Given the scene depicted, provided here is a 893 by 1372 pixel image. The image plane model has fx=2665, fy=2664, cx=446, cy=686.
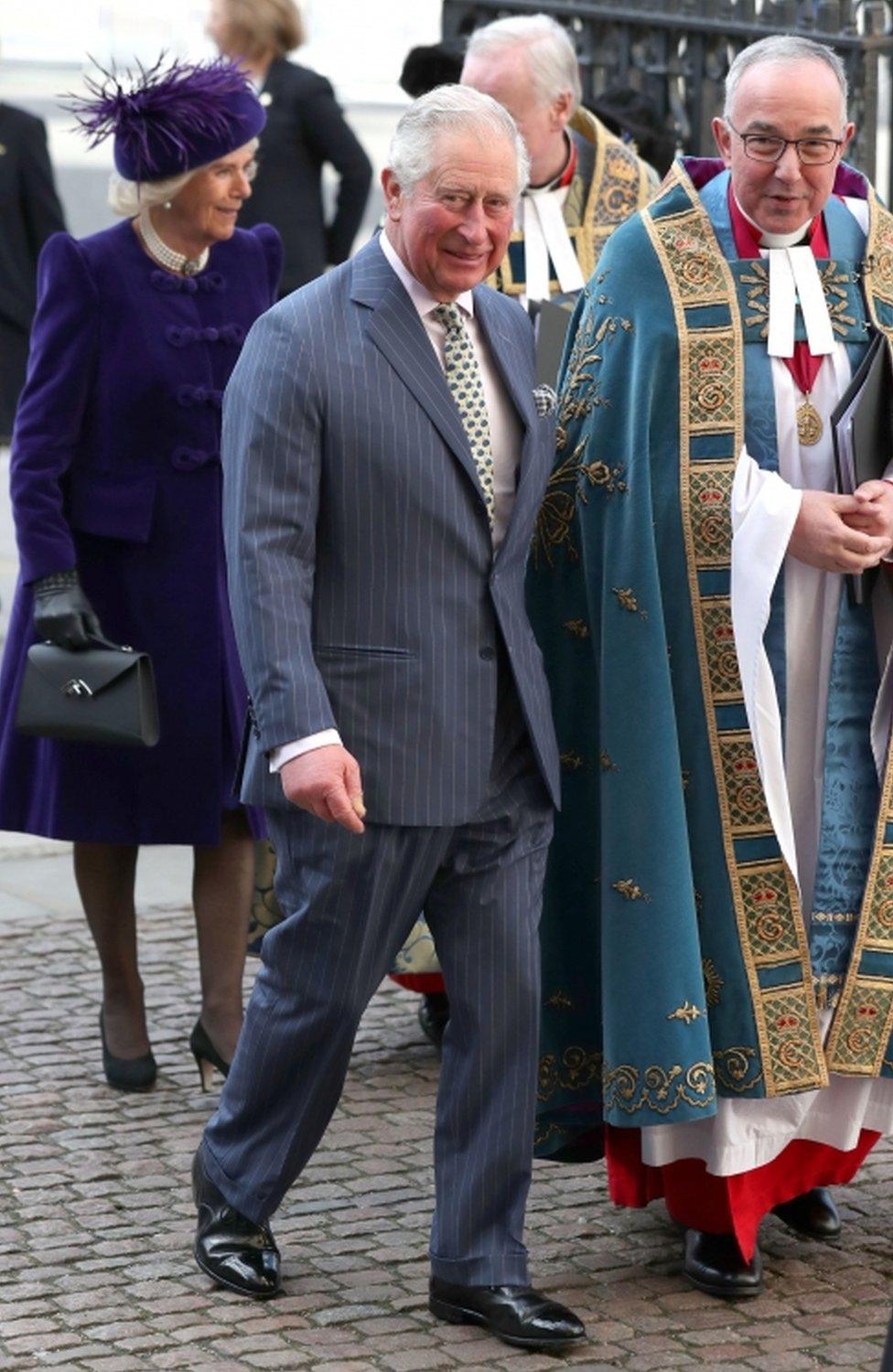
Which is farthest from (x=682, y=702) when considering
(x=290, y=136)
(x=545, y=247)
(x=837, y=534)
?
(x=290, y=136)

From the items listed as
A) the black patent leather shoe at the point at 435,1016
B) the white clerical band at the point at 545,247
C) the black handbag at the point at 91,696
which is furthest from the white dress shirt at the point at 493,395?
the black patent leather shoe at the point at 435,1016

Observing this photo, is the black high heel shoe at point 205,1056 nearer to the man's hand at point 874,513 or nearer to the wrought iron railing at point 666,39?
the man's hand at point 874,513

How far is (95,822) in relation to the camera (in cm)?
514

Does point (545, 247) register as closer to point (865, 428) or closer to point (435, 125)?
point (865, 428)

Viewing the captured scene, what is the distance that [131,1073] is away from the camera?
17.3 ft

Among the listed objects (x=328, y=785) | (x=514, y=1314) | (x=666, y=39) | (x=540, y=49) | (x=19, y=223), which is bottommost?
(x=514, y=1314)

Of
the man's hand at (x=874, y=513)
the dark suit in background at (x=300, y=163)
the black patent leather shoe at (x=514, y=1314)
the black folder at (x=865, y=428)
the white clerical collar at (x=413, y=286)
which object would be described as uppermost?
the dark suit in background at (x=300, y=163)

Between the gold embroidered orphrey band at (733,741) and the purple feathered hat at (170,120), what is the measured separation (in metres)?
1.19

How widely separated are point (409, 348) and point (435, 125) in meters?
0.32

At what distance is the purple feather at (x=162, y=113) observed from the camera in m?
5.00

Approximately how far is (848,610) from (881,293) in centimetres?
52

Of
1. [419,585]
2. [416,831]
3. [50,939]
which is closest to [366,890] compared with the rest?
[416,831]

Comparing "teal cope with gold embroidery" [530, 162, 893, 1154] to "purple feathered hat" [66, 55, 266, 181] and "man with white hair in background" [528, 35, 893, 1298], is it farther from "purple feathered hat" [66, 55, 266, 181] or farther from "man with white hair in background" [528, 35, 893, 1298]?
"purple feathered hat" [66, 55, 266, 181]

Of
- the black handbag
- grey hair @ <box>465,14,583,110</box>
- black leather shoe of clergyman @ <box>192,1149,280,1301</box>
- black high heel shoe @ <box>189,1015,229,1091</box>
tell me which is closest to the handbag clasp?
the black handbag
